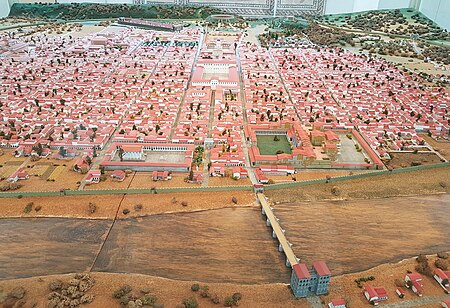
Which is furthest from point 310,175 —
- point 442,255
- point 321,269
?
point 321,269

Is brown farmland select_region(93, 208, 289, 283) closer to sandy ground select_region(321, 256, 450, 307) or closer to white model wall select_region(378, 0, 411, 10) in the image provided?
sandy ground select_region(321, 256, 450, 307)

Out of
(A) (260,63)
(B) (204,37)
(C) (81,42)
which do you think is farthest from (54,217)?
(B) (204,37)

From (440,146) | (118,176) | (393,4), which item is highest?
(393,4)

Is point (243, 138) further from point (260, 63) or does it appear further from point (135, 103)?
point (260, 63)

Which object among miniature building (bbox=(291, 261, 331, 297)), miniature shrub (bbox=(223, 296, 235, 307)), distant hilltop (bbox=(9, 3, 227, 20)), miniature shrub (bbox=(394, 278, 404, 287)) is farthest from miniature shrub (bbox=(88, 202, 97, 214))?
distant hilltop (bbox=(9, 3, 227, 20))

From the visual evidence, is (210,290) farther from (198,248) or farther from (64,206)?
(64,206)

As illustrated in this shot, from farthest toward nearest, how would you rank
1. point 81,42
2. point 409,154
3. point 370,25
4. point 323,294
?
point 370,25 → point 81,42 → point 409,154 → point 323,294
